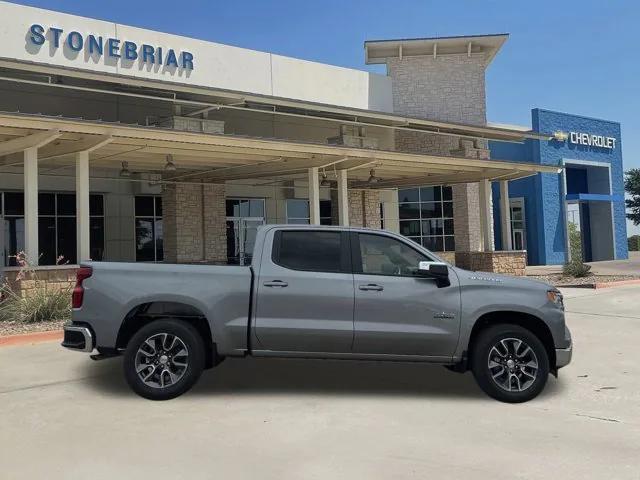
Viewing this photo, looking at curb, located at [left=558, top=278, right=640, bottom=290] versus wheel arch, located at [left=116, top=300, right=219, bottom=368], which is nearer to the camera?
wheel arch, located at [left=116, top=300, right=219, bottom=368]

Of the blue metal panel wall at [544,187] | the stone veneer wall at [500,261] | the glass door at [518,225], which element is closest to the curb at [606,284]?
the stone veneer wall at [500,261]

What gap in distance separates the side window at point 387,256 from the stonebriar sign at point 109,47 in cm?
1420

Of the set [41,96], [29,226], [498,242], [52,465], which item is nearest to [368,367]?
[52,465]

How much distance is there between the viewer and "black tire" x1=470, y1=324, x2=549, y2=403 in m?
6.21

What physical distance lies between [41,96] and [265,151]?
22.8ft

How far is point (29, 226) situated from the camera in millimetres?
12492

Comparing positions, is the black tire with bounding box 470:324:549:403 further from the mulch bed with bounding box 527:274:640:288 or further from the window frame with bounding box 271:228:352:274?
the mulch bed with bounding box 527:274:640:288

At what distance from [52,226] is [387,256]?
1513cm

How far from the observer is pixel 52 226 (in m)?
18.8

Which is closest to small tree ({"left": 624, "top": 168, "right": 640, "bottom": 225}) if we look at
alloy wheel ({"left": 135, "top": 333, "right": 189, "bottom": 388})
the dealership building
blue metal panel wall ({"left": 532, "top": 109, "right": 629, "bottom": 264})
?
blue metal panel wall ({"left": 532, "top": 109, "right": 629, "bottom": 264})

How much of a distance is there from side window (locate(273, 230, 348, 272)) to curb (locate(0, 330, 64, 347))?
5.38 m

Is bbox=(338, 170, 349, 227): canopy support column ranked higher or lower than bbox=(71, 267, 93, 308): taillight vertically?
higher

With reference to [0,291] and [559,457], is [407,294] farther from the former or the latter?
[0,291]

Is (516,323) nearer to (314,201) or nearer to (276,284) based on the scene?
(276,284)
